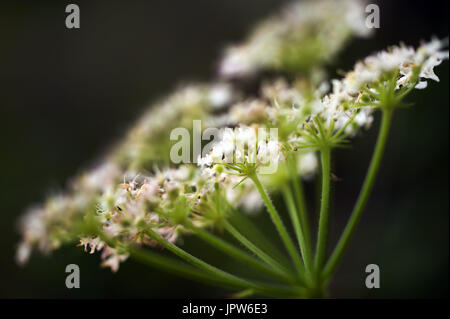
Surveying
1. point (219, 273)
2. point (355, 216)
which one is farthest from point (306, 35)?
point (219, 273)

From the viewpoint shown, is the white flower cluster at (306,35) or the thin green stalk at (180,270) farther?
the white flower cluster at (306,35)

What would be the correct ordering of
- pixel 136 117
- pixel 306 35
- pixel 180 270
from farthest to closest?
pixel 136 117 → pixel 306 35 → pixel 180 270

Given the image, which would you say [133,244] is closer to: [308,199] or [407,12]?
[308,199]

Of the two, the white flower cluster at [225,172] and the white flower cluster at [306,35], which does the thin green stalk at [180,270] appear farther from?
the white flower cluster at [306,35]

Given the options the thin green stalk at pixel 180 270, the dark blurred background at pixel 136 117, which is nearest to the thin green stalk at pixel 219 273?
the thin green stalk at pixel 180 270

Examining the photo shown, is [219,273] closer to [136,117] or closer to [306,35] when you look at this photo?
[306,35]

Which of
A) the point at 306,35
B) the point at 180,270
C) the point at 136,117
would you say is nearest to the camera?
the point at 180,270
